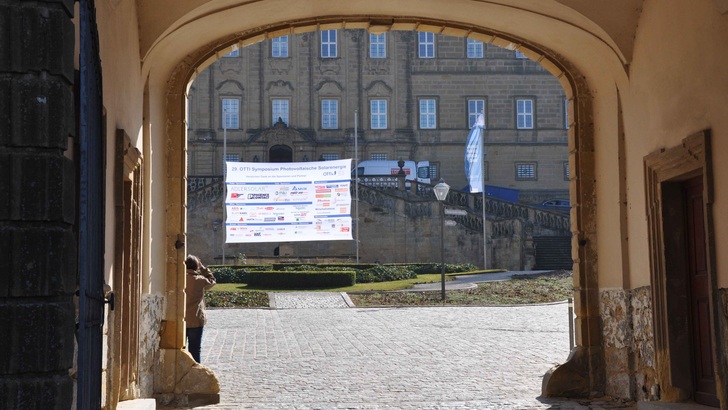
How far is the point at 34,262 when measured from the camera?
3.85 m

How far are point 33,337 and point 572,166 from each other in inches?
309

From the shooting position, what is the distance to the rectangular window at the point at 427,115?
54.3 m

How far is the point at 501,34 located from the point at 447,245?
3217 cm

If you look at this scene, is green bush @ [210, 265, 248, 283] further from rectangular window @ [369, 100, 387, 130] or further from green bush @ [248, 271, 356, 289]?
rectangular window @ [369, 100, 387, 130]

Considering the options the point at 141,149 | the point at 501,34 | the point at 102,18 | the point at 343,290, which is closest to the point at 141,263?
the point at 141,149

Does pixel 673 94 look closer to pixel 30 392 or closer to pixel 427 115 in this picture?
pixel 30 392

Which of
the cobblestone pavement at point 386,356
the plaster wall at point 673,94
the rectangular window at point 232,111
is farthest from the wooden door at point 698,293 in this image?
the rectangular window at point 232,111

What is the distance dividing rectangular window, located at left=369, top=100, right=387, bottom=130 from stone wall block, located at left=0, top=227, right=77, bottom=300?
50.0 m

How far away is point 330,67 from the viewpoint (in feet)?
176

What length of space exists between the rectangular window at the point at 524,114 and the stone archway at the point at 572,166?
44.9 m

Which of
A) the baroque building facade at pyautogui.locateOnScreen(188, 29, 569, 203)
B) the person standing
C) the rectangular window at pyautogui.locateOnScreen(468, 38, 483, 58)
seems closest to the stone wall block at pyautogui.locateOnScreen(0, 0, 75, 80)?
the person standing

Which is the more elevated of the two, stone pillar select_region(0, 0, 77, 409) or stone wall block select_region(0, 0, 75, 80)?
stone wall block select_region(0, 0, 75, 80)

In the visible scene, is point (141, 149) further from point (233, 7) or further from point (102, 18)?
point (102, 18)

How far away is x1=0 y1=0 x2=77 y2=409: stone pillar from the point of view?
3822mm
